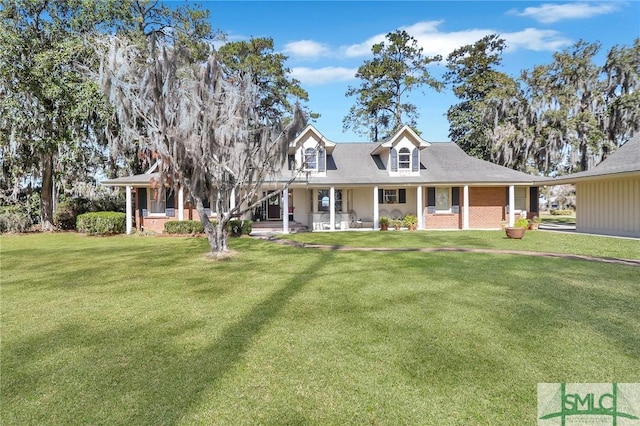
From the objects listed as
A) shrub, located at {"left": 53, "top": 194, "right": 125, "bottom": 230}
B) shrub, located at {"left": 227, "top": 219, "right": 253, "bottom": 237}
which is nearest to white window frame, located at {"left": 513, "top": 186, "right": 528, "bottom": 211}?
shrub, located at {"left": 227, "top": 219, "right": 253, "bottom": 237}

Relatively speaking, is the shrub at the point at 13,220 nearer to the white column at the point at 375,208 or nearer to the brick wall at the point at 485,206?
the white column at the point at 375,208

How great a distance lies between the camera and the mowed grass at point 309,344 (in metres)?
2.81

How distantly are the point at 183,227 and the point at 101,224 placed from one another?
4070 mm

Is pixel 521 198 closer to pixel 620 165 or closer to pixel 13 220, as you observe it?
pixel 620 165

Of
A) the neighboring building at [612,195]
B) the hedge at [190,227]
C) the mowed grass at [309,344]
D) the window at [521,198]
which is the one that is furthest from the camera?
the window at [521,198]

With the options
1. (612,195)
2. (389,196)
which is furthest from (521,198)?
(389,196)

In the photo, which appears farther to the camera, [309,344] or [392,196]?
[392,196]

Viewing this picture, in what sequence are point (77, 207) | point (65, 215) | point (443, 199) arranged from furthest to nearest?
point (77, 207) < point (65, 215) < point (443, 199)

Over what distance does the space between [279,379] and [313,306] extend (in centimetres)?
221

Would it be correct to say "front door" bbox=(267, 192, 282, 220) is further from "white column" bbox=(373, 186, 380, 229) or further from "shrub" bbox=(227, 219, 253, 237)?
"white column" bbox=(373, 186, 380, 229)

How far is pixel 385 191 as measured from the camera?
66.4ft

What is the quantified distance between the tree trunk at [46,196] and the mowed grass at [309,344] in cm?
1457

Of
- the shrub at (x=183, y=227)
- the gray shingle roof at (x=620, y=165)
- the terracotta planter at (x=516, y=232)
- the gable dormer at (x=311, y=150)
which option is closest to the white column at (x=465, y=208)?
the gray shingle roof at (x=620, y=165)

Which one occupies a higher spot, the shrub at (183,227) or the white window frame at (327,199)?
the white window frame at (327,199)
